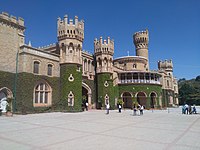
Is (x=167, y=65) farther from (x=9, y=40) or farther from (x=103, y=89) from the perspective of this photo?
(x=9, y=40)

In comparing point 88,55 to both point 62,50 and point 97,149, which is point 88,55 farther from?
point 97,149

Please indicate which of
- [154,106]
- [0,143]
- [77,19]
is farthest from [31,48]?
[154,106]

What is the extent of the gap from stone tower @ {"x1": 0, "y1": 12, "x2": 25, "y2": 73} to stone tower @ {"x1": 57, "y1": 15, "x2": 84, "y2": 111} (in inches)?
251

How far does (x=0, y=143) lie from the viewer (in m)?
8.11

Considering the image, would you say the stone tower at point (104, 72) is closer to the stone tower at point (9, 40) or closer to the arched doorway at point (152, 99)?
the arched doorway at point (152, 99)

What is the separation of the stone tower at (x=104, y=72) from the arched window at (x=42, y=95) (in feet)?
38.3

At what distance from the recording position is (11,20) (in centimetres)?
2509

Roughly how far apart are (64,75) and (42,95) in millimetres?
4543

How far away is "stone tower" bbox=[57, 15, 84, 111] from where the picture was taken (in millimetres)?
28703

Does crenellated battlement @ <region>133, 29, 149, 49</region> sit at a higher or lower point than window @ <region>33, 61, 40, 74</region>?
higher

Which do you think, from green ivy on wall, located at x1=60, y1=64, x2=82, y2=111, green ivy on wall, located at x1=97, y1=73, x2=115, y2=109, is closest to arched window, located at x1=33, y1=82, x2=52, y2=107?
green ivy on wall, located at x1=60, y1=64, x2=82, y2=111

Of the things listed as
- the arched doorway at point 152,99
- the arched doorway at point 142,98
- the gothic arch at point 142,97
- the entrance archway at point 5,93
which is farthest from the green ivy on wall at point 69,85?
the arched doorway at point 152,99

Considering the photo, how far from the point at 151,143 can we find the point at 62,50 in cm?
2426

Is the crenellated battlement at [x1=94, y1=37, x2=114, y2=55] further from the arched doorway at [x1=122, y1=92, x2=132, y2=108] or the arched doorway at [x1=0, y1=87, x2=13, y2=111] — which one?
the arched doorway at [x1=0, y1=87, x2=13, y2=111]
